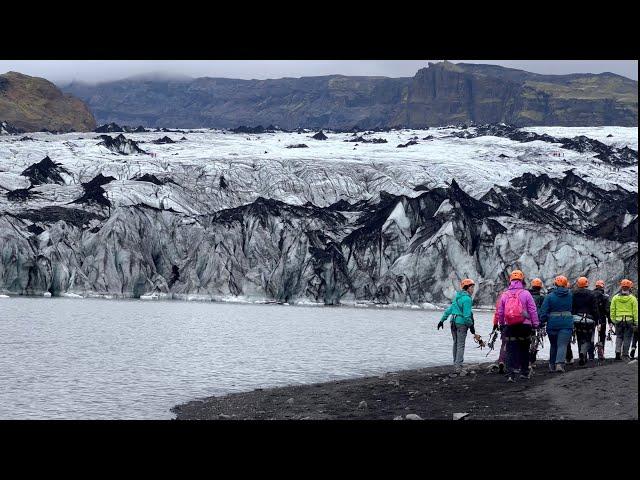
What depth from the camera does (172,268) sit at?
216 feet

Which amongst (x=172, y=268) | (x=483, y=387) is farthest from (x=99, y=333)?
(x=172, y=268)

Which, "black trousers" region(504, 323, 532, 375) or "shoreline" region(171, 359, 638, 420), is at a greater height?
"black trousers" region(504, 323, 532, 375)

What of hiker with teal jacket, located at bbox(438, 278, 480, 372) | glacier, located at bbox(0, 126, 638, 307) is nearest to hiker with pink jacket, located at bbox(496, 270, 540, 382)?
hiker with teal jacket, located at bbox(438, 278, 480, 372)

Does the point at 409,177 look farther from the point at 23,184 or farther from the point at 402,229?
the point at 23,184

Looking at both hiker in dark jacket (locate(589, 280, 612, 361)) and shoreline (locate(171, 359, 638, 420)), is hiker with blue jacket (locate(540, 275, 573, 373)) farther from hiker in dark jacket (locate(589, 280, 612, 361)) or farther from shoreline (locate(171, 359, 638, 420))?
hiker in dark jacket (locate(589, 280, 612, 361))

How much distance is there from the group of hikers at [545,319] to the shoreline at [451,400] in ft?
1.60

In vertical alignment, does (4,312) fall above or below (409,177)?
below

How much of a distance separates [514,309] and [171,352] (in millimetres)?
16114

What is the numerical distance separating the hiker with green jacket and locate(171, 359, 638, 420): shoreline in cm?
183

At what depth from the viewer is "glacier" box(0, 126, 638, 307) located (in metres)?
62.0

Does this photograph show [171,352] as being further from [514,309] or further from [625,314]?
[514,309]

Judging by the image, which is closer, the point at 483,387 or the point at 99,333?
the point at 483,387
